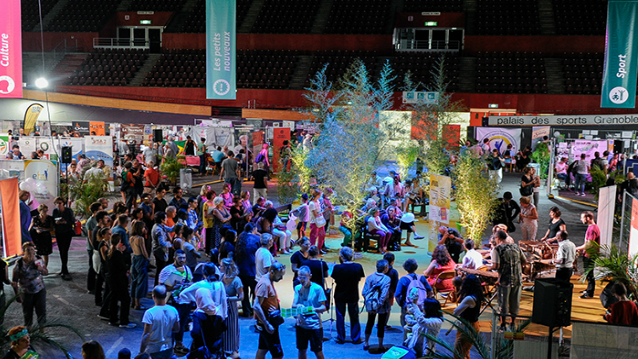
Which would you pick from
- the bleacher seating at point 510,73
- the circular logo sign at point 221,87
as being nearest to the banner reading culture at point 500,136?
the bleacher seating at point 510,73

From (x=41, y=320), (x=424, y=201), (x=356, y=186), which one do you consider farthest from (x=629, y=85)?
(x=41, y=320)

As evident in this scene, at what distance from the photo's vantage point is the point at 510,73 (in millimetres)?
29203

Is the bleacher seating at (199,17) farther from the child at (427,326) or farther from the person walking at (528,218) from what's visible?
the child at (427,326)

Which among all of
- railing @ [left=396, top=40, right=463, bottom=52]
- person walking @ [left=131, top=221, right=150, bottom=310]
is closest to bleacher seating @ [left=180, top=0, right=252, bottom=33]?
railing @ [left=396, top=40, right=463, bottom=52]

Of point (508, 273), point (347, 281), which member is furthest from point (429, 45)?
point (347, 281)

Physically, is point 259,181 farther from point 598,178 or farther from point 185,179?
point 598,178

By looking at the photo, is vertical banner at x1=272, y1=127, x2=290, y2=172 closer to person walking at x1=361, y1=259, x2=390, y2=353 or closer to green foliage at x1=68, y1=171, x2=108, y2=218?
green foliage at x1=68, y1=171, x2=108, y2=218

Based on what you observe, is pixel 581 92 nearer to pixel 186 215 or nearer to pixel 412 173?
pixel 412 173

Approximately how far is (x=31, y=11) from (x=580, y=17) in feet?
105

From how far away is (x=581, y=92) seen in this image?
91.1 ft

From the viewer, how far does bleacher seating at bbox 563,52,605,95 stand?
27.9 meters

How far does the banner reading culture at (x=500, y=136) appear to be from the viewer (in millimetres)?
24797

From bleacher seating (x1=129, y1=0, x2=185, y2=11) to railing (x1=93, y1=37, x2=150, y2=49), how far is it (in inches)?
78.1

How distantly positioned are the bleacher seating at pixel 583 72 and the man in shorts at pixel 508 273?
2285 centimetres
